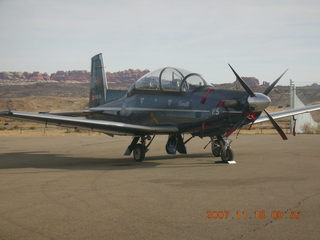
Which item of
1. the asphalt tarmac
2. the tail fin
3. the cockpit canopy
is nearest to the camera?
the asphalt tarmac

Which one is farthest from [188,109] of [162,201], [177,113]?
[162,201]

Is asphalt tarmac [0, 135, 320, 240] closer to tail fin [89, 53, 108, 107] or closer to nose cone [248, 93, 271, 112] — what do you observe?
nose cone [248, 93, 271, 112]

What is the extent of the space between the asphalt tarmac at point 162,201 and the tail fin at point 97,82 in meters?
6.71

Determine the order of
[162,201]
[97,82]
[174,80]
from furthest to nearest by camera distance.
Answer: [97,82] < [174,80] < [162,201]

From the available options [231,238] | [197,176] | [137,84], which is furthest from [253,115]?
[231,238]

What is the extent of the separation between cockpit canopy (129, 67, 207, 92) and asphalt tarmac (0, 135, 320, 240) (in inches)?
110

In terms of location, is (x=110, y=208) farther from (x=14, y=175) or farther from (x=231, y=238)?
(x=14, y=175)

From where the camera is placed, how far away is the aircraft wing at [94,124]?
43.2 ft

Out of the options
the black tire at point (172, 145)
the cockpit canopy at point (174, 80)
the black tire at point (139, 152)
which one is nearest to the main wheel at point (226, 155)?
the black tire at point (172, 145)

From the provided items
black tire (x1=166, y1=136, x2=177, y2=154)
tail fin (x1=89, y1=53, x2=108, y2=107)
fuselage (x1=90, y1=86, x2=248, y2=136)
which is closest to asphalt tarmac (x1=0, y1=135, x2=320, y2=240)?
fuselage (x1=90, y1=86, x2=248, y2=136)

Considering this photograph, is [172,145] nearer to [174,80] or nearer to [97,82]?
[174,80]
